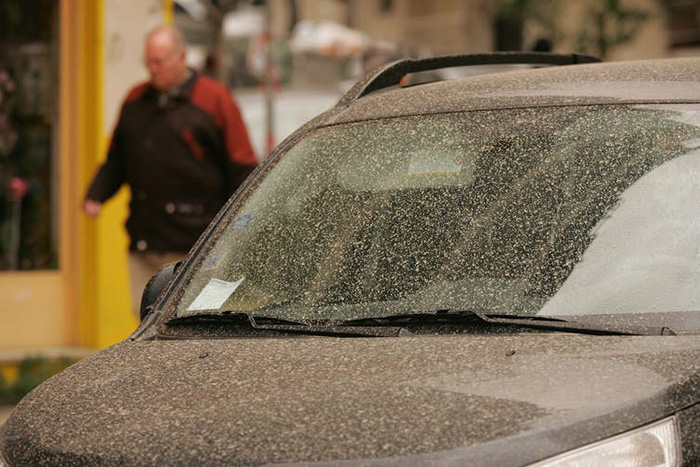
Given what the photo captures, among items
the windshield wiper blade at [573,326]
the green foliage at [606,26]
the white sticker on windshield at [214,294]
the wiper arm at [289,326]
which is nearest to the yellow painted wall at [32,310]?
the white sticker on windshield at [214,294]

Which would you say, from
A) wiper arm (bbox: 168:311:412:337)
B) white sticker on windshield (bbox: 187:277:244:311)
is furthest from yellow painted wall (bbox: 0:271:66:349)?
wiper arm (bbox: 168:311:412:337)

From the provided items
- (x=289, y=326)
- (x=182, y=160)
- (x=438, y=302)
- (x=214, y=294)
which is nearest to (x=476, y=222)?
(x=438, y=302)

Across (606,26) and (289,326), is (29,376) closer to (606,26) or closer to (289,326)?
(289,326)

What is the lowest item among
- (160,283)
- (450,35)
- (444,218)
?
(450,35)

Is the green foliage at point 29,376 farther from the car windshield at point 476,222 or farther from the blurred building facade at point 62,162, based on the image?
the car windshield at point 476,222

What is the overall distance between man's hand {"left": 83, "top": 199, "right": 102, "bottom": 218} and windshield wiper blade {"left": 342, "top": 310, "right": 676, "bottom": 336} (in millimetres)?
4799

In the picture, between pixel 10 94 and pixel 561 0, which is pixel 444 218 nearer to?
pixel 10 94

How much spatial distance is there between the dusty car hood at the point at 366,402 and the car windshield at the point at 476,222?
239mm

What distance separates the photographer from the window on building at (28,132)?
9988 millimetres

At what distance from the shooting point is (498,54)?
5.08 m

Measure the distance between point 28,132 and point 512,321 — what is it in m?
7.07

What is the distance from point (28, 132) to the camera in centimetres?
1007

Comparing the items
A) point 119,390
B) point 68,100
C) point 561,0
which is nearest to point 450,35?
point 561,0

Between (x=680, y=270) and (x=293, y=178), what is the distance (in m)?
1.17
